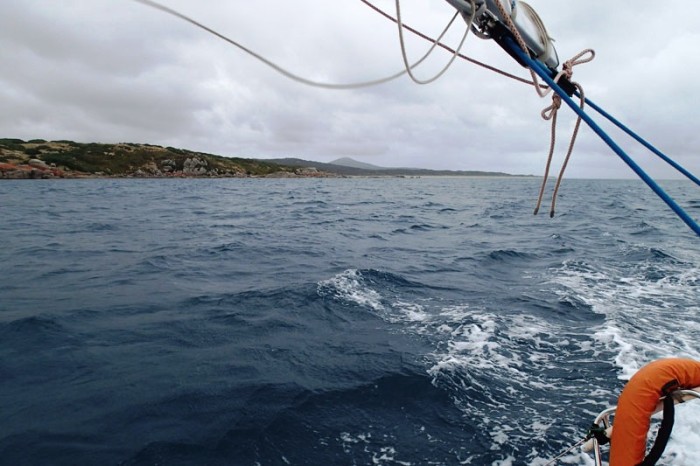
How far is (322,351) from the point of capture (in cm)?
666

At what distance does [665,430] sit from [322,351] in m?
4.92

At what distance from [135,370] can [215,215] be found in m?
21.0

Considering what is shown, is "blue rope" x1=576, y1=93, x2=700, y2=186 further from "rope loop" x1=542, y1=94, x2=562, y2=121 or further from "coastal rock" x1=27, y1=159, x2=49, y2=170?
"coastal rock" x1=27, y1=159, x2=49, y2=170

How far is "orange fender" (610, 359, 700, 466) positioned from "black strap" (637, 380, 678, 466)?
3cm

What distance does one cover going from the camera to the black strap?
2.35m

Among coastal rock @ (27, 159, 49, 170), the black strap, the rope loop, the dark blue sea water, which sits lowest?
the dark blue sea water

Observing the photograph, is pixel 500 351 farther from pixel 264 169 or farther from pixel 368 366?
pixel 264 169

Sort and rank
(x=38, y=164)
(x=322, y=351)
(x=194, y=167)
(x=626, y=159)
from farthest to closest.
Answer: (x=194, y=167), (x=38, y=164), (x=322, y=351), (x=626, y=159)

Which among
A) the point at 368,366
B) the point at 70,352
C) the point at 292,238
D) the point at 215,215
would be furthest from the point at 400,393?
the point at 215,215

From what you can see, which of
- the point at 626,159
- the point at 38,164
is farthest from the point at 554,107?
the point at 38,164

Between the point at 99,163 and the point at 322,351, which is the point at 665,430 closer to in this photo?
the point at 322,351

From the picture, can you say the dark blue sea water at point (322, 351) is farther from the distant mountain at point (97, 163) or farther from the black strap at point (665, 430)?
the distant mountain at point (97, 163)

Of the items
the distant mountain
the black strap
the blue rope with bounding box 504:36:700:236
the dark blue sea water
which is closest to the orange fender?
the black strap

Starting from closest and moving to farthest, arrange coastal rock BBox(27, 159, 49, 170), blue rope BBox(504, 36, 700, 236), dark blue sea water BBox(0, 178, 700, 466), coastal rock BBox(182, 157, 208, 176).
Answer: blue rope BBox(504, 36, 700, 236)
dark blue sea water BBox(0, 178, 700, 466)
coastal rock BBox(27, 159, 49, 170)
coastal rock BBox(182, 157, 208, 176)
